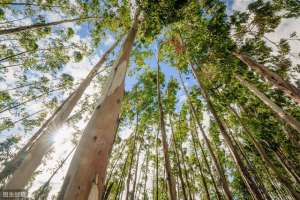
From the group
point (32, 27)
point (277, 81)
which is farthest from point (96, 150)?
point (32, 27)

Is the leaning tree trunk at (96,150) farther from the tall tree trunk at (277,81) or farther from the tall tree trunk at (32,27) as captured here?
the tall tree trunk at (32,27)

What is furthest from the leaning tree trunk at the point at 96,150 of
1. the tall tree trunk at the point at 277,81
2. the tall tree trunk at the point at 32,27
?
the tall tree trunk at the point at 32,27

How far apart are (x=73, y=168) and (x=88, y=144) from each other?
0.19 metres

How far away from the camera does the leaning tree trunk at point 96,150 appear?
940mm

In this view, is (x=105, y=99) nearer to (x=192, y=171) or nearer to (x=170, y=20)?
(x=170, y=20)

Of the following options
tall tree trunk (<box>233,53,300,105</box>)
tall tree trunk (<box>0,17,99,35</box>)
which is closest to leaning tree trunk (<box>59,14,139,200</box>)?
tall tree trunk (<box>233,53,300,105</box>)

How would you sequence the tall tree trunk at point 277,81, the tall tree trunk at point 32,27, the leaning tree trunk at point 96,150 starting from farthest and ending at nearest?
the tall tree trunk at point 32,27, the tall tree trunk at point 277,81, the leaning tree trunk at point 96,150

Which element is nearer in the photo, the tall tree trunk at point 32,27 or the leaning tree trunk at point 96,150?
the leaning tree trunk at point 96,150

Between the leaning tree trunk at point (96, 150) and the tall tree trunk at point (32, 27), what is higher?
the tall tree trunk at point (32, 27)

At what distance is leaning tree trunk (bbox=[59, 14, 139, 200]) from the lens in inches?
37.0

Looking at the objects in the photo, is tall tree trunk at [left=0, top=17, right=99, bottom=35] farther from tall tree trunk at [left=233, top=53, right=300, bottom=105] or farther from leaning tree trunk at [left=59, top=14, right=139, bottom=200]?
tall tree trunk at [left=233, top=53, right=300, bottom=105]

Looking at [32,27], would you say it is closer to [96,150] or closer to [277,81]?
[96,150]

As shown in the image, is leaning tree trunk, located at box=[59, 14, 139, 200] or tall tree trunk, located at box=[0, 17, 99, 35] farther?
tall tree trunk, located at box=[0, 17, 99, 35]

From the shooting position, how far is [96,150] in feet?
3.83
